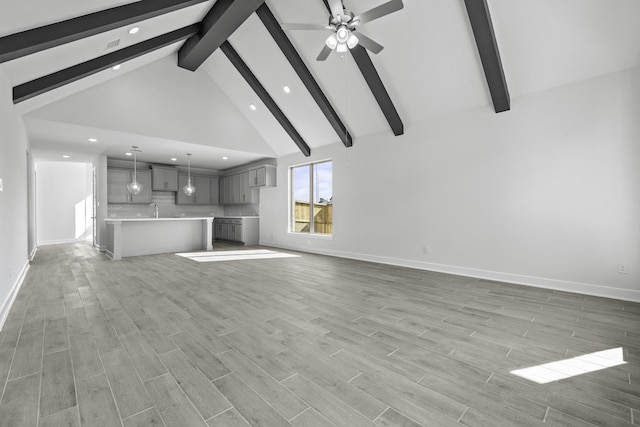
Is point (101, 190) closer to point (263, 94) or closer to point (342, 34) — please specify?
point (263, 94)

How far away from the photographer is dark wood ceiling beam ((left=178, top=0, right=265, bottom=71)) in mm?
4035

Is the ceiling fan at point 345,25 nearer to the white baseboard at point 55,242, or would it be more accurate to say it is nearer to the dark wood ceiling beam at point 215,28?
the dark wood ceiling beam at point 215,28

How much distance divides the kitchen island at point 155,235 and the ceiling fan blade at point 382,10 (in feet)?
19.7

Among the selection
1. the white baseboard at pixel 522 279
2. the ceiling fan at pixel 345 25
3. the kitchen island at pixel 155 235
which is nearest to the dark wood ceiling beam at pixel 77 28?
the ceiling fan at pixel 345 25

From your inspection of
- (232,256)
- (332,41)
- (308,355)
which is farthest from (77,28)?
(232,256)

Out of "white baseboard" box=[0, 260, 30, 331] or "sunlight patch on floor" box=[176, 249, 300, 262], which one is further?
"sunlight patch on floor" box=[176, 249, 300, 262]

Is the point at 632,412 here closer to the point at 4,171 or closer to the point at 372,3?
the point at 372,3

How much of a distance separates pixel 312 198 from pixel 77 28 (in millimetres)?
5349

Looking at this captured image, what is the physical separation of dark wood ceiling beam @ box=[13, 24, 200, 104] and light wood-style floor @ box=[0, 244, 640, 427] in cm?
254

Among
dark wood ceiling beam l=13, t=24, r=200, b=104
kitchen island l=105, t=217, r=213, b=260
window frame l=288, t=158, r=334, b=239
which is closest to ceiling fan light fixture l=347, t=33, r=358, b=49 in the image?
dark wood ceiling beam l=13, t=24, r=200, b=104

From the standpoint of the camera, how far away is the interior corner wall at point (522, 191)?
3324 mm

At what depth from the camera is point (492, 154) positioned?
423 cm

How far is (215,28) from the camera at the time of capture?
4.54 metres

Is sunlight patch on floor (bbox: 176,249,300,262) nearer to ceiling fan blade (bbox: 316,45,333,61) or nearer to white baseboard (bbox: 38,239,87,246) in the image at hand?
ceiling fan blade (bbox: 316,45,333,61)
